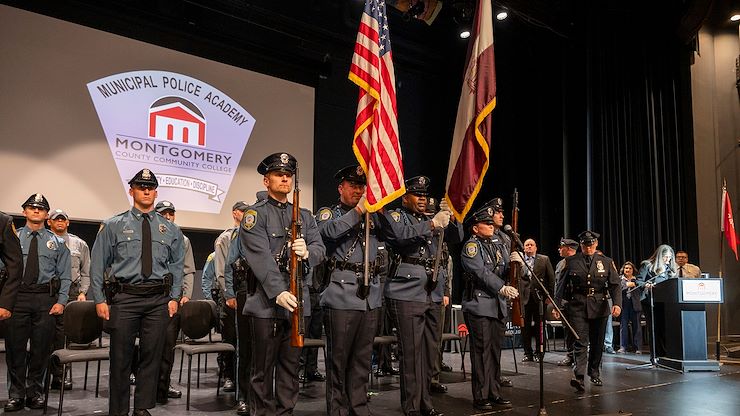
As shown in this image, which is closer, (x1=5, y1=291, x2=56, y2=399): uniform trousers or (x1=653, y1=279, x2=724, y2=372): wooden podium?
(x1=5, y1=291, x2=56, y2=399): uniform trousers

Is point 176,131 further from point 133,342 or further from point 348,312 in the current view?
point 348,312

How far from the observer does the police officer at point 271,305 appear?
11.8ft

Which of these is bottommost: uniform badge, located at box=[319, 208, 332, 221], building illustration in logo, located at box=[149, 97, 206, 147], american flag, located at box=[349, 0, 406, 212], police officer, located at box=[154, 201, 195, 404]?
police officer, located at box=[154, 201, 195, 404]

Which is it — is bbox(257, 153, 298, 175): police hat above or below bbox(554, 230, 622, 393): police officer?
above

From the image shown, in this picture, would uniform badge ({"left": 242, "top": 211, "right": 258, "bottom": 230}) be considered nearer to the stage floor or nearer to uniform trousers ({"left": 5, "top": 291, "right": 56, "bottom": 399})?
the stage floor

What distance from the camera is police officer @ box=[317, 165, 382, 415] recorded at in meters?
4.10

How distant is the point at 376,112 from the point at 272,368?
1987 mm

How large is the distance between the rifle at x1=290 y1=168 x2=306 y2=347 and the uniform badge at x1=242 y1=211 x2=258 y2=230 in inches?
9.1

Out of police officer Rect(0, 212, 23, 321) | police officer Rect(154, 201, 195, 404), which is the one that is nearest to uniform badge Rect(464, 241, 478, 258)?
police officer Rect(154, 201, 195, 404)

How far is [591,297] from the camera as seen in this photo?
6.59 m

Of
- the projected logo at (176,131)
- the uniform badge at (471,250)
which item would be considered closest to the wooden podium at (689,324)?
the uniform badge at (471,250)

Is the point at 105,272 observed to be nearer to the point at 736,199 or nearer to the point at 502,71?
the point at 502,71

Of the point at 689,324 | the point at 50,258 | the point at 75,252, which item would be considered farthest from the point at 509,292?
the point at 75,252

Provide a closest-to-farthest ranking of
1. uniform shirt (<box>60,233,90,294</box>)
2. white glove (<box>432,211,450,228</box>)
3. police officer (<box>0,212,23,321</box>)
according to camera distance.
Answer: police officer (<box>0,212,23,321</box>)
white glove (<box>432,211,450,228</box>)
uniform shirt (<box>60,233,90,294</box>)
